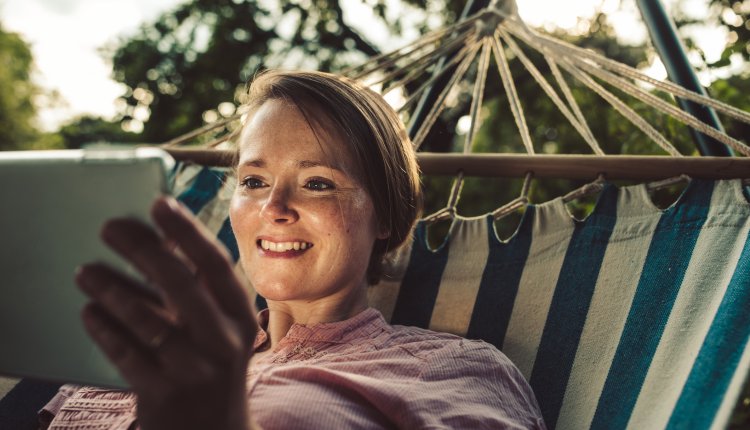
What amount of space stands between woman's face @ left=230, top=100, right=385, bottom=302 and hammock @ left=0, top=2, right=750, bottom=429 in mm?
408

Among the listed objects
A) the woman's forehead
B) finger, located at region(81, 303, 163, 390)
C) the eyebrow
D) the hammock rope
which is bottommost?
finger, located at region(81, 303, 163, 390)

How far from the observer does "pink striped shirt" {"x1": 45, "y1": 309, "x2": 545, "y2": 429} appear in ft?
3.21

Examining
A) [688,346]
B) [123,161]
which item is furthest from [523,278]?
[123,161]

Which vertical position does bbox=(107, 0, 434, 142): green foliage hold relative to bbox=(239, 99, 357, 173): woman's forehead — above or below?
above

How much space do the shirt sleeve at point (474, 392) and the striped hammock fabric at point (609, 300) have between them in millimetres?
231

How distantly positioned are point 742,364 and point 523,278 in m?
0.64

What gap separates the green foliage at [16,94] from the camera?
23.8m

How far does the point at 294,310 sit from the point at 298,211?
0.92 feet

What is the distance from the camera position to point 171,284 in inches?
23.6

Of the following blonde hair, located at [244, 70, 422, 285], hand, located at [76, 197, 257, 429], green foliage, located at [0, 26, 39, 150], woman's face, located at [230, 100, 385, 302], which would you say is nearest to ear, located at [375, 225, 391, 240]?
blonde hair, located at [244, 70, 422, 285]

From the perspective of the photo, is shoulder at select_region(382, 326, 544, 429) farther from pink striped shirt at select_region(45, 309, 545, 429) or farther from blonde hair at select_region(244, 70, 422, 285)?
blonde hair at select_region(244, 70, 422, 285)

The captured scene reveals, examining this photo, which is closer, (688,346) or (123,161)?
(123,161)

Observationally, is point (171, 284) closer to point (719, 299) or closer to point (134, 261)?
point (134, 261)

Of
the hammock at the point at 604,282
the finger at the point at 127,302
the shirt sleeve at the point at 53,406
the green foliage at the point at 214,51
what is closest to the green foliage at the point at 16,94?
the green foliage at the point at 214,51
